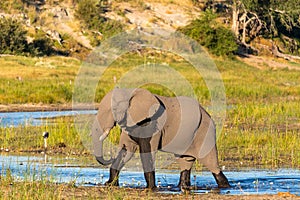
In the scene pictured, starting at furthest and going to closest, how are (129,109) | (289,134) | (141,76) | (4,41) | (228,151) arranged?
(4,41)
(141,76)
(289,134)
(228,151)
(129,109)

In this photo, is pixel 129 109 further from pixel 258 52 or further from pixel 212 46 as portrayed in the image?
pixel 258 52

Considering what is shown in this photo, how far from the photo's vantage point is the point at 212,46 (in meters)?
49.4

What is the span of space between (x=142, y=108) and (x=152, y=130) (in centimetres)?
33

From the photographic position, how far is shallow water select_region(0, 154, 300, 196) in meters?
10.5

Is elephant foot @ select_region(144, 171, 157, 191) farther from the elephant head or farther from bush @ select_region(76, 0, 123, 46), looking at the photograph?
bush @ select_region(76, 0, 123, 46)

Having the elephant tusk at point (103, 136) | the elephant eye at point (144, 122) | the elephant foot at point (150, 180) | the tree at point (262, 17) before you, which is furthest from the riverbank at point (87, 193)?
the tree at point (262, 17)

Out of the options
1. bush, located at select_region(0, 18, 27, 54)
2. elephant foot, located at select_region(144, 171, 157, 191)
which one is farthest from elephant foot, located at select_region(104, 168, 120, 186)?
bush, located at select_region(0, 18, 27, 54)

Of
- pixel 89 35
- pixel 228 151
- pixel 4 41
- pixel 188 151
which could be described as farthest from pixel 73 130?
pixel 89 35

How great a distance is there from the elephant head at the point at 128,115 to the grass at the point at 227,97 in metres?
3.11

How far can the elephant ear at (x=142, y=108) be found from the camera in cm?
1027

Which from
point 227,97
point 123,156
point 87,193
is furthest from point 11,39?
point 87,193

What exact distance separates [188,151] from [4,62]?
25.0 meters

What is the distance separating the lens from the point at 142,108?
10312mm

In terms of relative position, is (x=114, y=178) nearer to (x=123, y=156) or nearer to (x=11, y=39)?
(x=123, y=156)
